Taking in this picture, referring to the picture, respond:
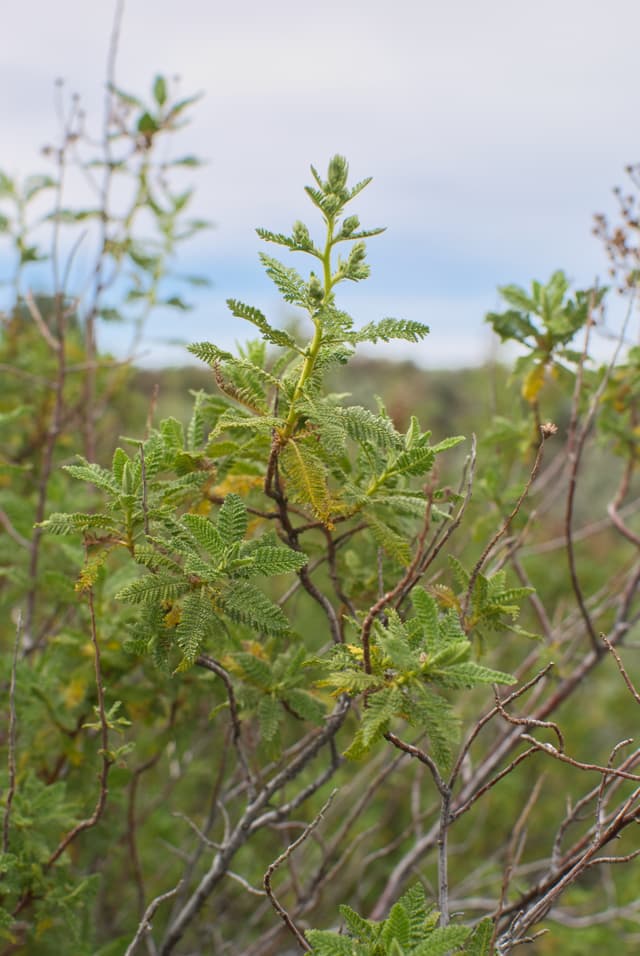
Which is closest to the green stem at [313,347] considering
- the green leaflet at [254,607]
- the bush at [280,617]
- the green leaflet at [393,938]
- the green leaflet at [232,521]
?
the bush at [280,617]

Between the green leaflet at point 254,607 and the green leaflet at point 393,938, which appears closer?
the green leaflet at point 393,938

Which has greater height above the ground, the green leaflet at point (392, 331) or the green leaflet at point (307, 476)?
the green leaflet at point (392, 331)

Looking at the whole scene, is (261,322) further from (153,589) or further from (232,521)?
(153,589)

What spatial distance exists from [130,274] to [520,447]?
186 cm

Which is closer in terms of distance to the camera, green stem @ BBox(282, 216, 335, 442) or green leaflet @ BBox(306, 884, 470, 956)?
green leaflet @ BBox(306, 884, 470, 956)

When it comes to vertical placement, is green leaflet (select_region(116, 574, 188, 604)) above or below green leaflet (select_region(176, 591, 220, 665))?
above

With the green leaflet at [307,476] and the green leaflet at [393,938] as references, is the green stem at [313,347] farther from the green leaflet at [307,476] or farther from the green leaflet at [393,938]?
the green leaflet at [393,938]

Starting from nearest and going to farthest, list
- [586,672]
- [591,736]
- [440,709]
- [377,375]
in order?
1. [440,709]
2. [586,672]
3. [591,736]
4. [377,375]

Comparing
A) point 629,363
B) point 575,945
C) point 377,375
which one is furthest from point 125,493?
point 377,375

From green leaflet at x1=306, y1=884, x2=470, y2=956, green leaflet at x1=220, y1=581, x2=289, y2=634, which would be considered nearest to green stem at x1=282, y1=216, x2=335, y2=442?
green leaflet at x1=220, y1=581, x2=289, y2=634

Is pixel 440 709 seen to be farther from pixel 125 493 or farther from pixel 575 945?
pixel 575 945

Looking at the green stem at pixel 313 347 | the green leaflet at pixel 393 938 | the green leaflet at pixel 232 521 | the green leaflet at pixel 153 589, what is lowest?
the green leaflet at pixel 393 938

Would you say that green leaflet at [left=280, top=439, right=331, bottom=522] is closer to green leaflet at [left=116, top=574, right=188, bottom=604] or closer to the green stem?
the green stem

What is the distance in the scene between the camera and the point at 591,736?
23.7 ft
